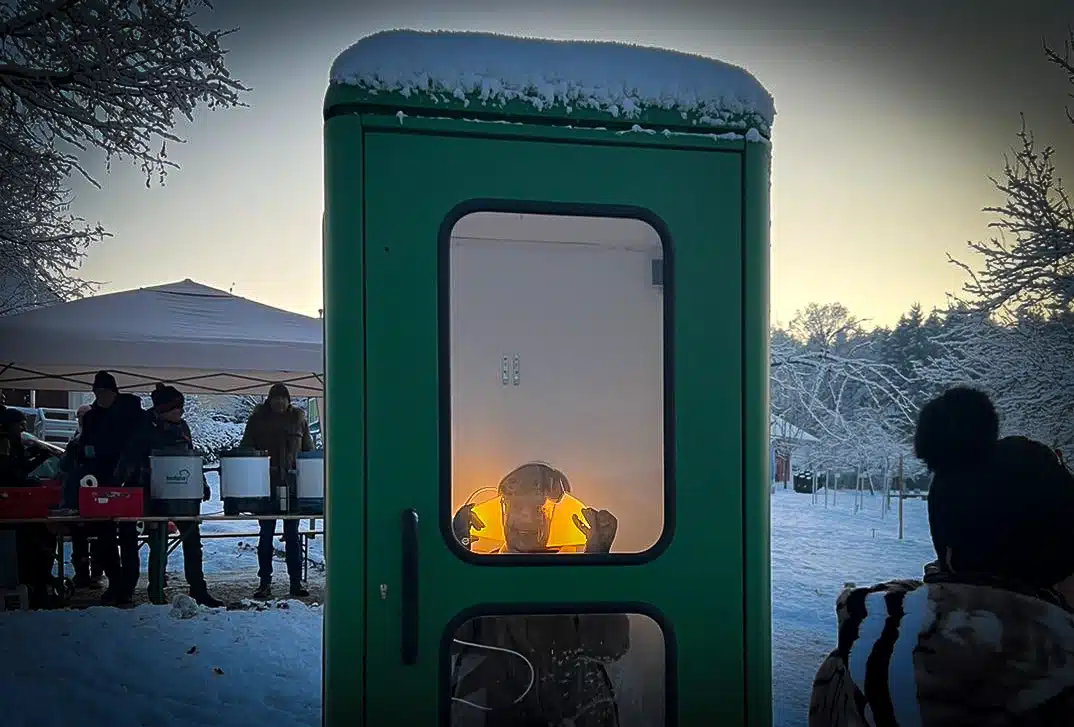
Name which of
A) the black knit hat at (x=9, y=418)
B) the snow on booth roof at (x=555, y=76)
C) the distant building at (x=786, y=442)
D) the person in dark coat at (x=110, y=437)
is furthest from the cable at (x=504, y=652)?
the distant building at (x=786, y=442)

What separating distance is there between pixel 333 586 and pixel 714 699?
2.81 feet

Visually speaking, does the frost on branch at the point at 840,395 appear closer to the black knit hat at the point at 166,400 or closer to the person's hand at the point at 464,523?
the black knit hat at the point at 166,400

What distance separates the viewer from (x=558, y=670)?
2242 millimetres

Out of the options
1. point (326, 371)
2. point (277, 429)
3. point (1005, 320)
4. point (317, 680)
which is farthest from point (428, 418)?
point (1005, 320)

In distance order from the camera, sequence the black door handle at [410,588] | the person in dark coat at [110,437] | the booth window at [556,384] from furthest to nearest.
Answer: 1. the person in dark coat at [110,437]
2. the booth window at [556,384]
3. the black door handle at [410,588]

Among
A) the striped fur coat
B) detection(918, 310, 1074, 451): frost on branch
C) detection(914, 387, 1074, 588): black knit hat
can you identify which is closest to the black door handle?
the striped fur coat

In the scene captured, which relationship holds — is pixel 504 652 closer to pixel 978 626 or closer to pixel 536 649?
pixel 536 649

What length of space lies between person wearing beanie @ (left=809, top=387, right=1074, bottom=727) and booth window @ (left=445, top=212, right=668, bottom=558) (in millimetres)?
669

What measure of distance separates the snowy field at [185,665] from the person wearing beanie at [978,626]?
4225mm

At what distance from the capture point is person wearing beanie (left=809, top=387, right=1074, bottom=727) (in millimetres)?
1320

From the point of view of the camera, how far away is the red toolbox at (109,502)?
24.8ft

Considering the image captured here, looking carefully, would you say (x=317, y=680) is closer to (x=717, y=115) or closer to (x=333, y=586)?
(x=333, y=586)

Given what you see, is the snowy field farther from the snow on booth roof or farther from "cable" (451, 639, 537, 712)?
the snow on booth roof

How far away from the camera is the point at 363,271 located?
200cm
